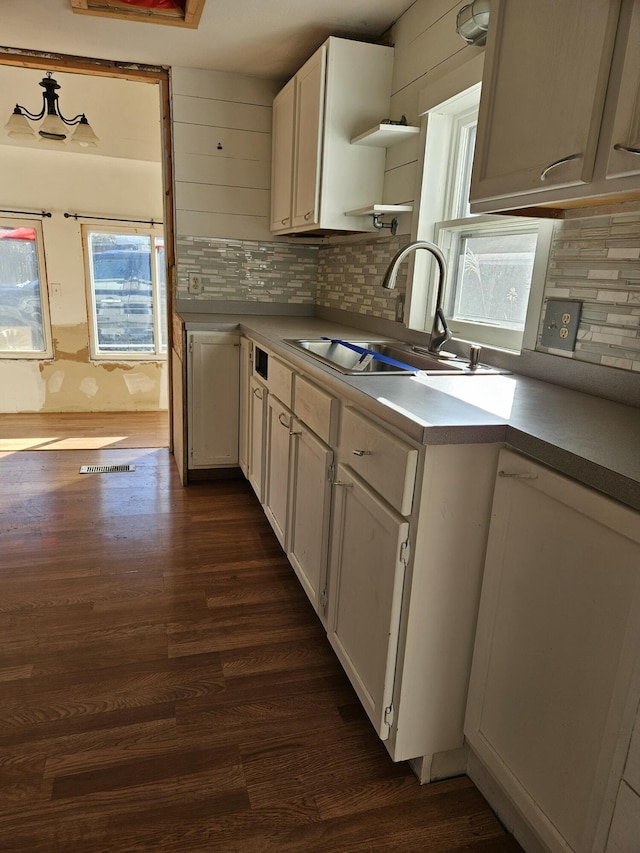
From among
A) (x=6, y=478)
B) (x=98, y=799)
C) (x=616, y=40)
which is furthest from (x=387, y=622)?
(x=6, y=478)

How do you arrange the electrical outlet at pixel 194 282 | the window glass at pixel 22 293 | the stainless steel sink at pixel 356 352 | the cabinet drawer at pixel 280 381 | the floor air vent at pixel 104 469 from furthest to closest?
the window glass at pixel 22 293, the electrical outlet at pixel 194 282, the floor air vent at pixel 104 469, the stainless steel sink at pixel 356 352, the cabinet drawer at pixel 280 381

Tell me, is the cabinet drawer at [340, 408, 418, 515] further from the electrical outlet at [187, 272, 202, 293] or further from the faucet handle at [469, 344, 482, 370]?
the electrical outlet at [187, 272, 202, 293]

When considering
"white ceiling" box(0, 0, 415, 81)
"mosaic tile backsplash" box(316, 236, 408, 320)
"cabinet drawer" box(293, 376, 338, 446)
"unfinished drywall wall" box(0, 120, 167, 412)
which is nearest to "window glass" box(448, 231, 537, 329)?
"mosaic tile backsplash" box(316, 236, 408, 320)

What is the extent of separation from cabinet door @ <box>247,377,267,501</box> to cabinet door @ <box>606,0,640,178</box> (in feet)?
5.69

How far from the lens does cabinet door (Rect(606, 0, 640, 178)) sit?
1.08 meters

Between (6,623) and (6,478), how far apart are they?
162cm

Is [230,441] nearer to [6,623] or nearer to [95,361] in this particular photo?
[6,623]

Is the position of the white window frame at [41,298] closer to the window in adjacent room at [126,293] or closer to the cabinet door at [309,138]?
the window in adjacent room at [126,293]

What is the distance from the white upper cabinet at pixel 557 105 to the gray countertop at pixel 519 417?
0.47 m

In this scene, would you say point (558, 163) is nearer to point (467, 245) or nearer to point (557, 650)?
point (557, 650)

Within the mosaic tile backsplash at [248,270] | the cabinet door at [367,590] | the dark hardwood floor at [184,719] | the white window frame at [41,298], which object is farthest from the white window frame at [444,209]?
the white window frame at [41,298]

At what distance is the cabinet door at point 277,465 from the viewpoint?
→ 2.26 m

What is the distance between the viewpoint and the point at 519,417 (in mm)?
1265

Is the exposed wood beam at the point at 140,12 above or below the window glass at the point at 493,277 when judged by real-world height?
above
